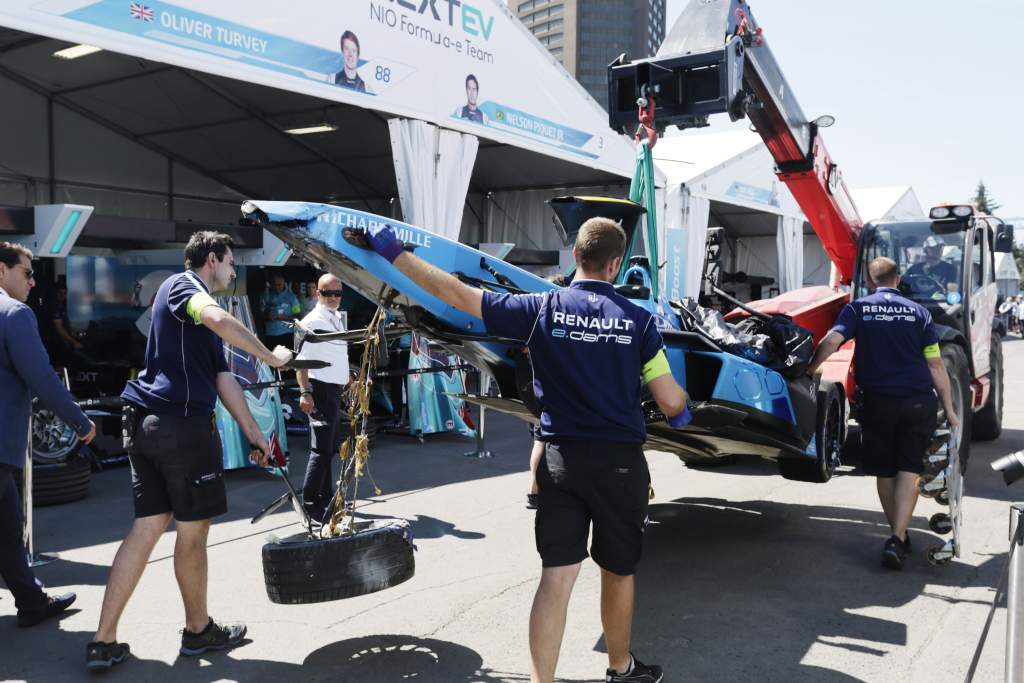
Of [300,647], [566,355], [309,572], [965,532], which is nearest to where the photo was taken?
[566,355]

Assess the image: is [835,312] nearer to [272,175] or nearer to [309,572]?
[309,572]

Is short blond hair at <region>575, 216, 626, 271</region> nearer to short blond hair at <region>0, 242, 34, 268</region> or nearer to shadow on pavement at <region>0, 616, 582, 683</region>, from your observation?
shadow on pavement at <region>0, 616, 582, 683</region>

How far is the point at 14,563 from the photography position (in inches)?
162

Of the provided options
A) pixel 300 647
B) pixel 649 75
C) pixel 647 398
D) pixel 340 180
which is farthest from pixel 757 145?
pixel 300 647

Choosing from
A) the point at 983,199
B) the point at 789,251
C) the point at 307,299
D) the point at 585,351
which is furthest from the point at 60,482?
the point at 983,199

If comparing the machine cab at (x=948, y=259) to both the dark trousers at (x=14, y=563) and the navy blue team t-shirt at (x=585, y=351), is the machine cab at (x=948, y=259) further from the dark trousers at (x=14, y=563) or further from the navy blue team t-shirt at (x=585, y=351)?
the dark trousers at (x=14, y=563)

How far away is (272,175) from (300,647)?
1655 cm

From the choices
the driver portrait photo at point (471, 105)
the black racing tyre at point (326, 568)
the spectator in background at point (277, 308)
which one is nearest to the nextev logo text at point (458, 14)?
the driver portrait photo at point (471, 105)

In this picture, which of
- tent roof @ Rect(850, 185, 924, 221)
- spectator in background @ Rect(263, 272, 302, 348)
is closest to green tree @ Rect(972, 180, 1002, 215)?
tent roof @ Rect(850, 185, 924, 221)

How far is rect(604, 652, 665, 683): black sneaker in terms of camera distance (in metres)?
3.31

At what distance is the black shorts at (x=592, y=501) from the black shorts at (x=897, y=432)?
109 inches

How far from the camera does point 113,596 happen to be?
3.57 metres

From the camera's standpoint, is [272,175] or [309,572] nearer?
[309,572]

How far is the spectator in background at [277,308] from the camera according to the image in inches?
508
